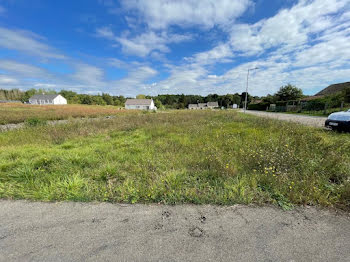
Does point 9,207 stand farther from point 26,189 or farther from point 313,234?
point 313,234

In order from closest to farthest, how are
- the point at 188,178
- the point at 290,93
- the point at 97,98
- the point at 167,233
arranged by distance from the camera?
1. the point at 167,233
2. the point at 188,178
3. the point at 290,93
4. the point at 97,98

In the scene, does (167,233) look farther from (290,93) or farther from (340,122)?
(290,93)

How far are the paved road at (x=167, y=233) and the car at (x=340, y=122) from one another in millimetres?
7329

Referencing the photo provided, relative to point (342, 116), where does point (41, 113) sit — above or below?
above

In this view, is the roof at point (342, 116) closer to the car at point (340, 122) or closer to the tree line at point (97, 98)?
the car at point (340, 122)

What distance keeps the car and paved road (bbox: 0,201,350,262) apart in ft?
24.0

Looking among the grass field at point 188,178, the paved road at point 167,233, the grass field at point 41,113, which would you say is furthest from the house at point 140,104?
the paved road at point 167,233

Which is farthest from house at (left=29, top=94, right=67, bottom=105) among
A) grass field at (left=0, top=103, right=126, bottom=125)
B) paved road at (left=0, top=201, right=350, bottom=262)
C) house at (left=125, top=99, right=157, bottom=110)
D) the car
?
the car

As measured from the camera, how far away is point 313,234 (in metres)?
1.77

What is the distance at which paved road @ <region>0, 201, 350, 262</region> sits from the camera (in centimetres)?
154

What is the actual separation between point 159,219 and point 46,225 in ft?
5.17

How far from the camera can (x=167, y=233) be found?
71.6 inches

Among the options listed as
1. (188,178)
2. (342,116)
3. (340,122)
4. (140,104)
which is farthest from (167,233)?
(140,104)

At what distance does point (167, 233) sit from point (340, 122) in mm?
9637
